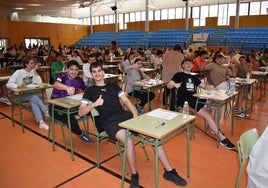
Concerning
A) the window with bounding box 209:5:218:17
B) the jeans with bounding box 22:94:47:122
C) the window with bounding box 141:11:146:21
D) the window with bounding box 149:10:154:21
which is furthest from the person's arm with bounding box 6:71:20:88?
the window with bounding box 141:11:146:21

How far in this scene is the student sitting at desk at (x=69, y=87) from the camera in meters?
Answer: 3.69

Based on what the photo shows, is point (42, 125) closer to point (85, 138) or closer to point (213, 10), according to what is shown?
point (85, 138)

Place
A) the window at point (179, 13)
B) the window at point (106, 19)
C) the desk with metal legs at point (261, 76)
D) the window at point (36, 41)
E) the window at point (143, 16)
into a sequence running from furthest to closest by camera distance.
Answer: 1. the window at point (106, 19)
2. the window at point (143, 16)
3. the window at point (36, 41)
4. the window at point (179, 13)
5. the desk with metal legs at point (261, 76)

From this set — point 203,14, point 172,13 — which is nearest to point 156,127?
point 203,14

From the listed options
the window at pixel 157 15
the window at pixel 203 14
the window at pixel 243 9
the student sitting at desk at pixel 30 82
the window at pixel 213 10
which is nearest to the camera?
the student sitting at desk at pixel 30 82

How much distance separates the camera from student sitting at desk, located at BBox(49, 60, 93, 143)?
369 centimetres

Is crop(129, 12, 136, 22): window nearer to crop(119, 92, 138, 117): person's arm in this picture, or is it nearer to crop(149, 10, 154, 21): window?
crop(149, 10, 154, 21): window

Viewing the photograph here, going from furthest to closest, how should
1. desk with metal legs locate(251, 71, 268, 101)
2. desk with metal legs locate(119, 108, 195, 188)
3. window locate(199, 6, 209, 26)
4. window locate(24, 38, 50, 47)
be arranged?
window locate(24, 38, 50, 47), window locate(199, 6, 209, 26), desk with metal legs locate(251, 71, 268, 101), desk with metal legs locate(119, 108, 195, 188)

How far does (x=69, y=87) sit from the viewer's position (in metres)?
3.74

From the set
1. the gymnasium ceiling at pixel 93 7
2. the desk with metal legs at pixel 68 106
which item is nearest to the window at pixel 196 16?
the gymnasium ceiling at pixel 93 7

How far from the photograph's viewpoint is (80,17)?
88.8 feet

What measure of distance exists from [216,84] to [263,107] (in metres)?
1.89

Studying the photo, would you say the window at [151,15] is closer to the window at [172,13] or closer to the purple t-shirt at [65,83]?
the window at [172,13]

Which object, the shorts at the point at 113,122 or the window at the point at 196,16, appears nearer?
the shorts at the point at 113,122
